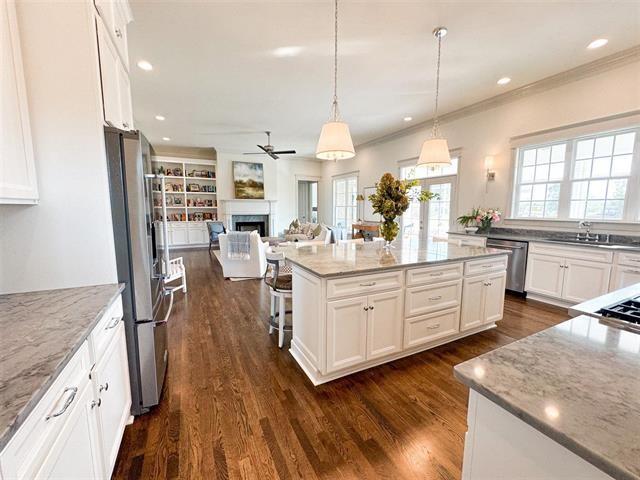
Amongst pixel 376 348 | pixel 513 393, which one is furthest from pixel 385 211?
pixel 513 393

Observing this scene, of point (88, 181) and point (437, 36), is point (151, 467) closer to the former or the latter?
point (88, 181)

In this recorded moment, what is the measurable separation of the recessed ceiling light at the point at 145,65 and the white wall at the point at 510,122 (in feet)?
16.4

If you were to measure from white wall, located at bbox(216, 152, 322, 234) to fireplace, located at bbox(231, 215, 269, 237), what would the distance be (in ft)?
1.43

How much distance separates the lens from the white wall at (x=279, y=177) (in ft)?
26.8

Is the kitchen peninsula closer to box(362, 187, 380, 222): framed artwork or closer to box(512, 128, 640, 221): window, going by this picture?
box(512, 128, 640, 221): window

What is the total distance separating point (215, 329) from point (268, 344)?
0.73 m

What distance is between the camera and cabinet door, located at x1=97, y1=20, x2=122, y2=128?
1.54m

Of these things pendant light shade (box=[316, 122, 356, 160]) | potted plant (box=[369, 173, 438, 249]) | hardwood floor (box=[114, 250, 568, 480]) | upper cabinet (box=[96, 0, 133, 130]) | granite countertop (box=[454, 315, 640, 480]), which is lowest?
hardwood floor (box=[114, 250, 568, 480])

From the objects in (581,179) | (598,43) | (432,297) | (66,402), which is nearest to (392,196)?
(432,297)

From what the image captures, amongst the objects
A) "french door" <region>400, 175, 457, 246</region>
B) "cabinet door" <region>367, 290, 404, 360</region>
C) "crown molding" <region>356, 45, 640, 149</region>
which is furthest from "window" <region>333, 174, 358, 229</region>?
"cabinet door" <region>367, 290, 404, 360</region>

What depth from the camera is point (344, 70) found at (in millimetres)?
3541

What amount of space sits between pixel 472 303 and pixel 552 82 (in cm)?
357

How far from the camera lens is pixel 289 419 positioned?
1.75 meters

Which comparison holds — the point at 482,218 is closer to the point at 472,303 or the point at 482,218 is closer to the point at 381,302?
the point at 472,303
